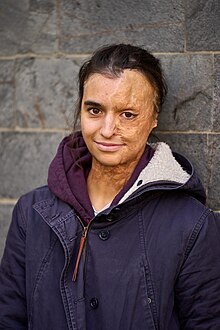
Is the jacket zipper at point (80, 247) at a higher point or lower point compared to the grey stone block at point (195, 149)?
lower

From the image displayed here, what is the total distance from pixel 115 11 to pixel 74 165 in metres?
0.77

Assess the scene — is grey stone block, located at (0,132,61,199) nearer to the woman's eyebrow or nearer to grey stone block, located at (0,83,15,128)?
grey stone block, located at (0,83,15,128)

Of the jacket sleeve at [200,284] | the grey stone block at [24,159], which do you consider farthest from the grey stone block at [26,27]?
the jacket sleeve at [200,284]

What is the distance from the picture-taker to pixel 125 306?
2.07 meters

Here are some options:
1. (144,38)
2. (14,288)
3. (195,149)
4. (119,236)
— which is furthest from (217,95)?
(14,288)

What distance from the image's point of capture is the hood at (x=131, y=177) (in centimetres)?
214

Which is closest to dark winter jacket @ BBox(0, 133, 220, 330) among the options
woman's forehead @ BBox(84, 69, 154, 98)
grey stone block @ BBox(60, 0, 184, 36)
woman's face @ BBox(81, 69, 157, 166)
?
woman's face @ BBox(81, 69, 157, 166)

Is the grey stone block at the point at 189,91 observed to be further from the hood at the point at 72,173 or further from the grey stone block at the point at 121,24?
the hood at the point at 72,173

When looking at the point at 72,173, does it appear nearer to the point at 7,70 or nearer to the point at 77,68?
the point at 77,68

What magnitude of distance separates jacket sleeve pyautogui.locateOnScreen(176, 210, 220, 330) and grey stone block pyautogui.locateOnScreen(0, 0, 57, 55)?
123 cm

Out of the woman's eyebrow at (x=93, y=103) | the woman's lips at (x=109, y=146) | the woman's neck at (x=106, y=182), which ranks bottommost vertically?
the woman's neck at (x=106, y=182)

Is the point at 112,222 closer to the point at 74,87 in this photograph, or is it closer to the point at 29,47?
the point at 74,87

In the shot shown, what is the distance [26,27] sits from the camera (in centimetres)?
280

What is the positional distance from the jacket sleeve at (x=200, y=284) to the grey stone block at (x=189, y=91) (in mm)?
607
